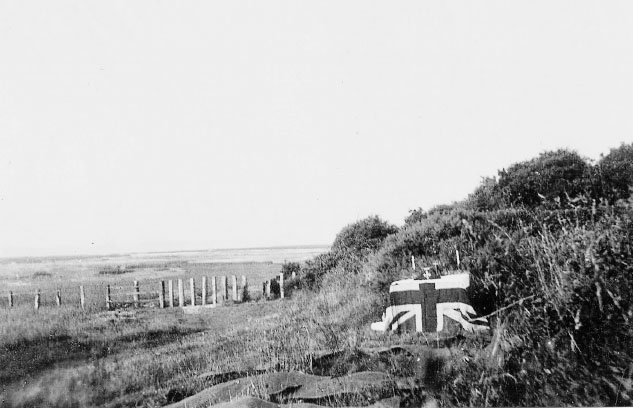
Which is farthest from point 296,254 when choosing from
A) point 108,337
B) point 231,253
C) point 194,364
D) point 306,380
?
point 306,380

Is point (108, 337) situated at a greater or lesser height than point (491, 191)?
lesser

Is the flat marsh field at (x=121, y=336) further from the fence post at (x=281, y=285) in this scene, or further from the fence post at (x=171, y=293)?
the fence post at (x=171, y=293)

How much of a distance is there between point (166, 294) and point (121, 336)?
99.8 inches

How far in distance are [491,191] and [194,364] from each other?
19.4ft

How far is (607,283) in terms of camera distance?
3461 mm

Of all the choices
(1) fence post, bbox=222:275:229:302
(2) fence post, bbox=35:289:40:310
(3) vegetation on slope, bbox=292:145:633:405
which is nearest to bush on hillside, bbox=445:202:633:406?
(3) vegetation on slope, bbox=292:145:633:405

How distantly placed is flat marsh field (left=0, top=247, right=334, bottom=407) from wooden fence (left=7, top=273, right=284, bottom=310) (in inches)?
2.5

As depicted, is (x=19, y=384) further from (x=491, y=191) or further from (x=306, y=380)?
(x=491, y=191)

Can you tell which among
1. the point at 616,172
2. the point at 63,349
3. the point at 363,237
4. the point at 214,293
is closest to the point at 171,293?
the point at 214,293

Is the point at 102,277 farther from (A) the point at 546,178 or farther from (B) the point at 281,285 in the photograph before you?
(A) the point at 546,178

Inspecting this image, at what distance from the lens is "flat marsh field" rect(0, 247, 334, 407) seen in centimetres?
471

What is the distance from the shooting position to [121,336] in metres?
6.51

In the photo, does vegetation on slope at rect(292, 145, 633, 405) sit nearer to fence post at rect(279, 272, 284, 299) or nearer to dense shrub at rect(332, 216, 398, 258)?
dense shrub at rect(332, 216, 398, 258)

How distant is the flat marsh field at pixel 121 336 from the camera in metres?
4.71
